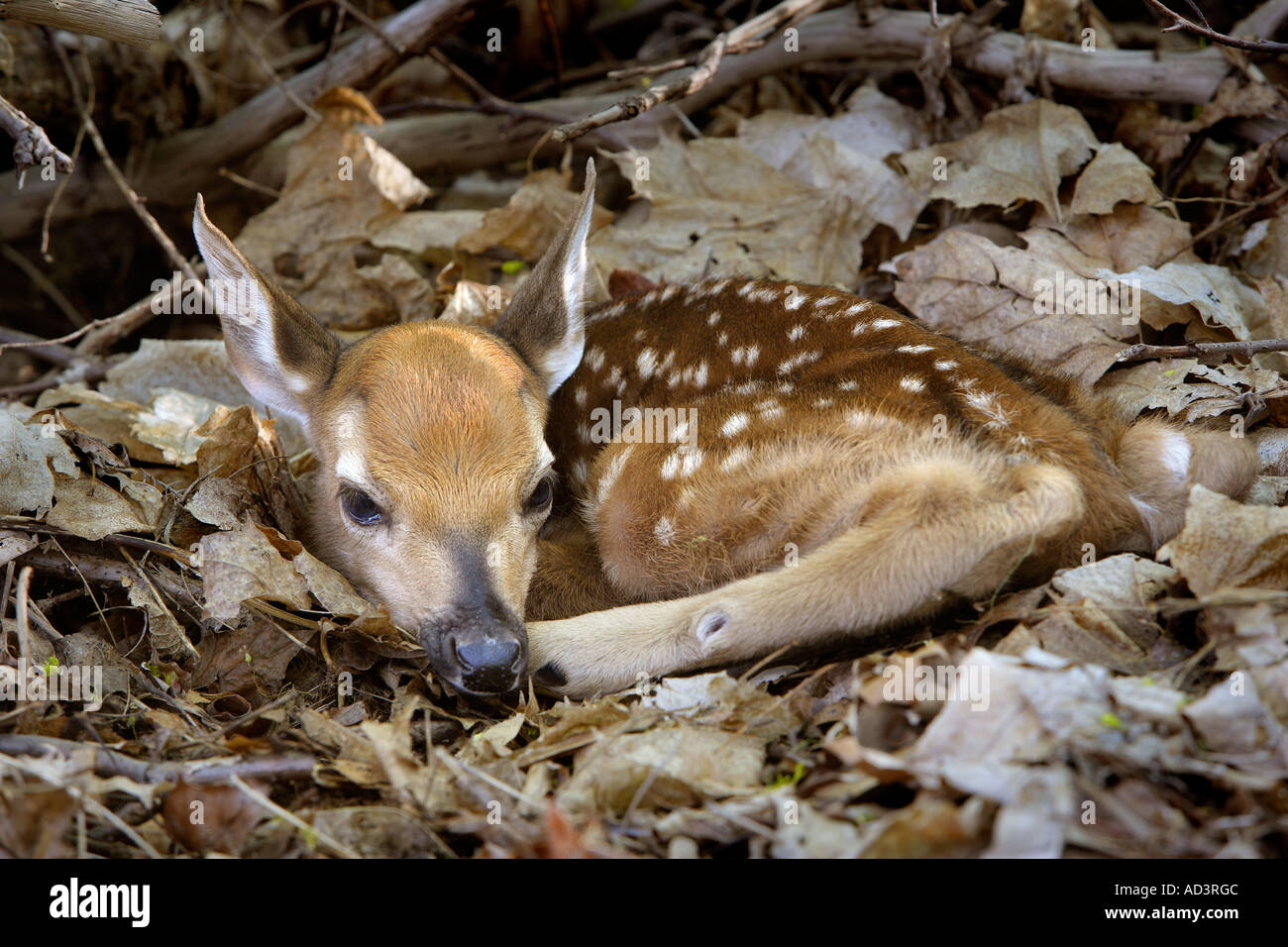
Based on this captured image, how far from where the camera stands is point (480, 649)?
276 cm

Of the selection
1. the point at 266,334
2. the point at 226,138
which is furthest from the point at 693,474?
the point at 226,138

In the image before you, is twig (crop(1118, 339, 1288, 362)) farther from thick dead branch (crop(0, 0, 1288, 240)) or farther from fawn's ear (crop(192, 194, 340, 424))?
fawn's ear (crop(192, 194, 340, 424))

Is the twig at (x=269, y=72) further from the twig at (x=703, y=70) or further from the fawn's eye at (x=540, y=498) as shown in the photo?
the fawn's eye at (x=540, y=498)

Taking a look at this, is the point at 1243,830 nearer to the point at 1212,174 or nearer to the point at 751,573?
the point at 751,573

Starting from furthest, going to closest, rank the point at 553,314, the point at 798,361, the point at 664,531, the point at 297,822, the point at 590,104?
the point at 590,104 < the point at 553,314 < the point at 798,361 < the point at 664,531 < the point at 297,822

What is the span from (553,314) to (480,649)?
1.31 m

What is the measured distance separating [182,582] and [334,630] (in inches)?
19.2

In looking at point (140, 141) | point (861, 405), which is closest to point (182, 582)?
point (861, 405)

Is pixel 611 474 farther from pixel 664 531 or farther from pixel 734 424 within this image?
pixel 734 424

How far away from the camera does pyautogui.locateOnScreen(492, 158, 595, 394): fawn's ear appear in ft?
11.7

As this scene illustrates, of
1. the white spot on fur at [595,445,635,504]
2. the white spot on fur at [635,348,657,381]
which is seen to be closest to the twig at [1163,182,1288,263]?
the white spot on fur at [635,348,657,381]

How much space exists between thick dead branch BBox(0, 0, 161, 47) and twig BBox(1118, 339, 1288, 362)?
3.15 m

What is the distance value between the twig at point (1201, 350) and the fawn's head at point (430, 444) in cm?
180

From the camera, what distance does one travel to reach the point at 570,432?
389 cm
